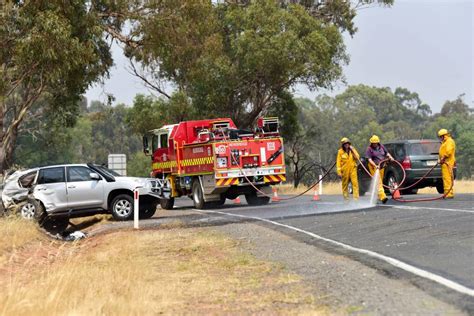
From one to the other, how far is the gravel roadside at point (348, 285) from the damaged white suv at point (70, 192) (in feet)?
26.2

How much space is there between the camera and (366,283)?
7.36 m

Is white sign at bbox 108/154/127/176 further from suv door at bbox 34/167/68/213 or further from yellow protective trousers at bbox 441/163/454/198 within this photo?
yellow protective trousers at bbox 441/163/454/198

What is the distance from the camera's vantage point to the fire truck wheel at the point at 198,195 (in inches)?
895

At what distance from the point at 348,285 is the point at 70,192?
1224 centimetres

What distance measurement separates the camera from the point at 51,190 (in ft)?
59.6

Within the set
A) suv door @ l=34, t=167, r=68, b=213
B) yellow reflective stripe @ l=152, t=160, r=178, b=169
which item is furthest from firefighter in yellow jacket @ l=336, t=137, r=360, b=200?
yellow reflective stripe @ l=152, t=160, r=178, b=169

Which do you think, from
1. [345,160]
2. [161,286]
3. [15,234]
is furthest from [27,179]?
[161,286]

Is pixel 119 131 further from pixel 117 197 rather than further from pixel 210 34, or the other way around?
pixel 117 197

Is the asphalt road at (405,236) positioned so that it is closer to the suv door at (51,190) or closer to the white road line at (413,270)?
the white road line at (413,270)

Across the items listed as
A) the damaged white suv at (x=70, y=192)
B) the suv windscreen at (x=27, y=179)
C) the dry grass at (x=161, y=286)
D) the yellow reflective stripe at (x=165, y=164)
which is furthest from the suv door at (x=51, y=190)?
the dry grass at (x=161, y=286)

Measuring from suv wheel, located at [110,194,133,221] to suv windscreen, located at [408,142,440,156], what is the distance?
900cm

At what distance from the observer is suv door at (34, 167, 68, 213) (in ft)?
59.4

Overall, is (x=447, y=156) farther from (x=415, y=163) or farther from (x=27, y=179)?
(x=27, y=179)

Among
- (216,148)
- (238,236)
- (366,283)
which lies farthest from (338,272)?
(216,148)
